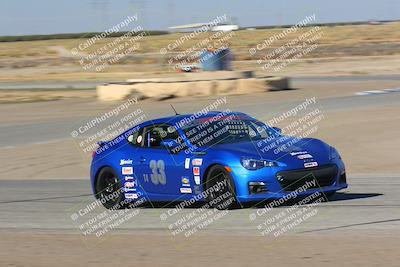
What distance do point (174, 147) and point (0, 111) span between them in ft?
86.2

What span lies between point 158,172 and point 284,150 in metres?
1.73

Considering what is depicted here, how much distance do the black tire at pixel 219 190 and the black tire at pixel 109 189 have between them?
1.71 meters

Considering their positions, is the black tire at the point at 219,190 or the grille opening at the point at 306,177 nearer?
the grille opening at the point at 306,177

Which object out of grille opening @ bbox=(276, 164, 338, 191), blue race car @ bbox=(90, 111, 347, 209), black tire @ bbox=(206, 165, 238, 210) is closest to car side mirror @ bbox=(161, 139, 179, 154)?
blue race car @ bbox=(90, 111, 347, 209)

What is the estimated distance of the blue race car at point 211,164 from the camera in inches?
416

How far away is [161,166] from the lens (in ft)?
37.4

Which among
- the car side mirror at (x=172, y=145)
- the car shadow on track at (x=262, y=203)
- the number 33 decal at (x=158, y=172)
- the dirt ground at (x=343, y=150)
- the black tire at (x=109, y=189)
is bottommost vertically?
the dirt ground at (x=343, y=150)

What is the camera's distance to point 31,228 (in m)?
10.8

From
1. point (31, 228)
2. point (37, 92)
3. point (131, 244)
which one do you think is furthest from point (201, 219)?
point (37, 92)

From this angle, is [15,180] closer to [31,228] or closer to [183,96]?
[31,228]

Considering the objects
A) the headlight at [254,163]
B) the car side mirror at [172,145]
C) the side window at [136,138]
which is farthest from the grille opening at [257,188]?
the side window at [136,138]

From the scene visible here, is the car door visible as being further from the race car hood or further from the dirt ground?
the dirt ground

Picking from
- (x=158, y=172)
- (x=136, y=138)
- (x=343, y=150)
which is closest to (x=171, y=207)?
(x=158, y=172)

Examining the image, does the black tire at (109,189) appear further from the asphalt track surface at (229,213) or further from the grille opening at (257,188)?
the grille opening at (257,188)
